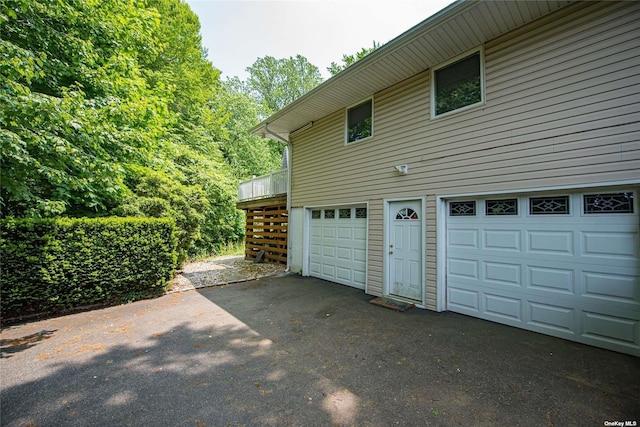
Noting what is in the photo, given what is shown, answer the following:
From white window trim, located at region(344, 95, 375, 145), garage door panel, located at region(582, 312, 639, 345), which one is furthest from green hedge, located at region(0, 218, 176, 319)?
garage door panel, located at region(582, 312, 639, 345)

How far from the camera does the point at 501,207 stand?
13.1ft

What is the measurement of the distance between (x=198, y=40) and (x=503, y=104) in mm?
14718

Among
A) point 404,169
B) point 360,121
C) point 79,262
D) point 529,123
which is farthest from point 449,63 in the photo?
point 79,262

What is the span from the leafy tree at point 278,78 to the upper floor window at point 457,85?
65.4 ft

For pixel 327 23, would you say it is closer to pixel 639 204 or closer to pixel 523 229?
pixel 523 229

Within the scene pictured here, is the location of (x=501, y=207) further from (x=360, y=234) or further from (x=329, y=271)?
(x=329, y=271)

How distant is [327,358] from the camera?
298cm

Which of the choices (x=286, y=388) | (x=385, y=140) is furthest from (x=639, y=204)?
(x=286, y=388)

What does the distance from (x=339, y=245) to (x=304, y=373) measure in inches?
162

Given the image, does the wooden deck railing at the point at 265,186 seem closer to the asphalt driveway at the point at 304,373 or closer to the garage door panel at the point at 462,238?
the asphalt driveway at the point at 304,373

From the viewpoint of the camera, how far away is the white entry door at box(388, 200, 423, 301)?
15.9 feet

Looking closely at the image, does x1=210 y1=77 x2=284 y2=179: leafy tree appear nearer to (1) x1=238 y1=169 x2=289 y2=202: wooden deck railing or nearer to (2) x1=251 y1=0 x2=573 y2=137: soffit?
(1) x1=238 y1=169 x2=289 y2=202: wooden deck railing

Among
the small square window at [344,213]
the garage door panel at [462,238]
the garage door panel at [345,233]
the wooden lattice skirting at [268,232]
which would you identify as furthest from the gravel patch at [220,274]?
the garage door panel at [462,238]

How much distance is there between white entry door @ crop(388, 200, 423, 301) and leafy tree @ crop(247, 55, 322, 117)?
20.4 meters
